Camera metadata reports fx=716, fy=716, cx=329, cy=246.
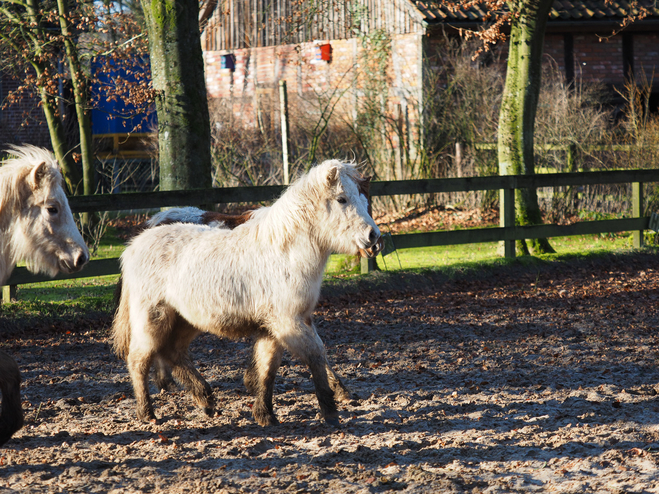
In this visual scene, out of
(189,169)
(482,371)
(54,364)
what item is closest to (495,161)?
(189,169)

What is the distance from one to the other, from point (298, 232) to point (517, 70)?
7791mm

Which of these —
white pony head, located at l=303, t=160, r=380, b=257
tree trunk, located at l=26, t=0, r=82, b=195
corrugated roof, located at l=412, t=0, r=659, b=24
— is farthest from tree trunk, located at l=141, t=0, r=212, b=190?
corrugated roof, located at l=412, t=0, r=659, b=24

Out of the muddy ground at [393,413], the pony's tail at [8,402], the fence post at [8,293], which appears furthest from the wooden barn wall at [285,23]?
the pony's tail at [8,402]

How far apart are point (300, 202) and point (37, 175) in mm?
1545

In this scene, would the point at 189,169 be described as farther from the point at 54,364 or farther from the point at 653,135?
the point at 653,135

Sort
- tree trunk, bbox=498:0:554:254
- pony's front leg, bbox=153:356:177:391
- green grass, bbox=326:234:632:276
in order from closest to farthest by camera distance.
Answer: pony's front leg, bbox=153:356:177:391 < green grass, bbox=326:234:632:276 < tree trunk, bbox=498:0:554:254

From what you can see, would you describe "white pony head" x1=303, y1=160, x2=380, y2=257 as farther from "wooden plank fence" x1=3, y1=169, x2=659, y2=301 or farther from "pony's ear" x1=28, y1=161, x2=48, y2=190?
"wooden plank fence" x1=3, y1=169, x2=659, y2=301

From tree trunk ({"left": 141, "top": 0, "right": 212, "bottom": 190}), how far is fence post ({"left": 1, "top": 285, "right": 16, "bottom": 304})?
207cm

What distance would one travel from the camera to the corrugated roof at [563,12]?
687 inches

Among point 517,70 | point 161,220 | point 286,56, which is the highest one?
point 286,56

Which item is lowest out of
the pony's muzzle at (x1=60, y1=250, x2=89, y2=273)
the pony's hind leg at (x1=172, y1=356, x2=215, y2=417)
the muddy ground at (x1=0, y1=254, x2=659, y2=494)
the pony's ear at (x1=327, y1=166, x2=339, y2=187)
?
the muddy ground at (x1=0, y1=254, x2=659, y2=494)

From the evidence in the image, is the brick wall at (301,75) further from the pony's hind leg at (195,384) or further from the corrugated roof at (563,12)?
the pony's hind leg at (195,384)

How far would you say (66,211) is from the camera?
13.8 feet

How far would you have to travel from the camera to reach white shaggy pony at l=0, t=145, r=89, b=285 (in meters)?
4.11
